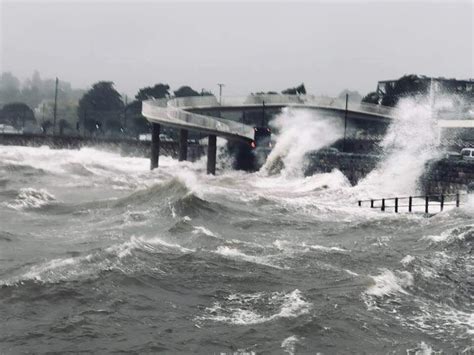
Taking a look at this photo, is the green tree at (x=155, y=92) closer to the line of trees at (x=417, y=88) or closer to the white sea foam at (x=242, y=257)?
the line of trees at (x=417, y=88)

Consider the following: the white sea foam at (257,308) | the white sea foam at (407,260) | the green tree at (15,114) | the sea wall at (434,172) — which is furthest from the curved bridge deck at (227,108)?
the green tree at (15,114)

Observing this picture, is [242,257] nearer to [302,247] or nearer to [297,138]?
[302,247]

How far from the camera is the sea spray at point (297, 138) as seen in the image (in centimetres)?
5028

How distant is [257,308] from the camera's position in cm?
1079

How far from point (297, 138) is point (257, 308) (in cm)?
4553

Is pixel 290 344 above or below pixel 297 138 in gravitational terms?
below

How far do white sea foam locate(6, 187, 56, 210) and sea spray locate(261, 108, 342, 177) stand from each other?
25897 millimetres

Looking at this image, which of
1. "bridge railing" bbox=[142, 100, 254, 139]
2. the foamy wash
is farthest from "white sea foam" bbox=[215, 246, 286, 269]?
"bridge railing" bbox=[142, 100, 254, 139]

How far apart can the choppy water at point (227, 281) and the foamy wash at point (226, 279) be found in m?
0.04

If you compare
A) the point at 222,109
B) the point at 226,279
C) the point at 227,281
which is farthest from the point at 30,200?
the point at 222,109

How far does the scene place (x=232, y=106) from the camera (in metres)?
61.5

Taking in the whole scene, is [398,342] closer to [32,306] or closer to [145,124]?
[32,306]

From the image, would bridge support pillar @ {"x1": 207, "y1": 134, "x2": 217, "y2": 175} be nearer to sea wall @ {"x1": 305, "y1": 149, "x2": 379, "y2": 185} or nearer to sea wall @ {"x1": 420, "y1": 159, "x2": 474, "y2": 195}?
sea wall @ {"x1": 305, "y1": 149, "x2": 379, "y2": 185}

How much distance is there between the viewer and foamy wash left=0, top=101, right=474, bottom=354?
30.6ft
